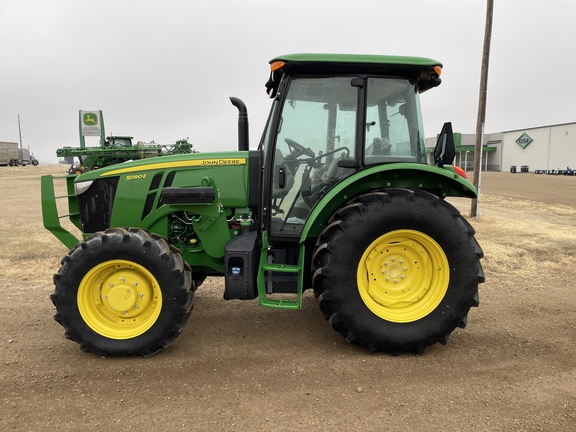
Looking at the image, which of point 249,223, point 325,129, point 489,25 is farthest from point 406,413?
point 489,25

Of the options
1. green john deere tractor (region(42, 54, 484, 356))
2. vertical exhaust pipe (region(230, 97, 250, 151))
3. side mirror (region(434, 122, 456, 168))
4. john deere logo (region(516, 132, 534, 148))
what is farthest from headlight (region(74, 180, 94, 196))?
john deere logo (region(516, 132, 534, 148))

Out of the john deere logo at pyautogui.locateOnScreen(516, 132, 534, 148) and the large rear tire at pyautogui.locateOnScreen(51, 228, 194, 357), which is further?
the john deere logo at pyautogui.locateOnScreen(516, 132, 534, 148)

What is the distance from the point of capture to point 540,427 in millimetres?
2490

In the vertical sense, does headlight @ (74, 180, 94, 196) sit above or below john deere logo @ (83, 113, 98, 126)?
below

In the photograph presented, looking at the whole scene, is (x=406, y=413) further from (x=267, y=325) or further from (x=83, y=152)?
(x=83, y=152)

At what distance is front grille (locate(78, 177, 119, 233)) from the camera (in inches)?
Result: 150

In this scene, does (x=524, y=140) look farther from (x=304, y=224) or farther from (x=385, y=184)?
(x=304, y=224)

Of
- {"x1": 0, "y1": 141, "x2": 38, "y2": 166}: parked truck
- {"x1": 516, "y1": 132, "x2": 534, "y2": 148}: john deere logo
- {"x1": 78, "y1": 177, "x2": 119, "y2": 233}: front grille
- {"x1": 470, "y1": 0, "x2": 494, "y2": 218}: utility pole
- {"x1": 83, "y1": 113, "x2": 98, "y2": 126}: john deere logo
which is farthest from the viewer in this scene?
{"x1": 516, "y1": 132, "x2": 534, "y2": 148}: john deere logo

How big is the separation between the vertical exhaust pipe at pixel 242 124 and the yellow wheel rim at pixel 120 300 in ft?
4.84

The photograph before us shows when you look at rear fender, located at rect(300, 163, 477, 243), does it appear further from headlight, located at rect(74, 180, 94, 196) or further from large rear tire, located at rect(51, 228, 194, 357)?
headlight, located at rect(74, 180, 94, 196)

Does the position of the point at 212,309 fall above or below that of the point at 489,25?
below

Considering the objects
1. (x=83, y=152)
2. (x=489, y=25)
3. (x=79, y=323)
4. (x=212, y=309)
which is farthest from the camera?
(x=83, y=152)

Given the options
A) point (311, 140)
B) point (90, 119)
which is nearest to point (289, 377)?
point (311, 140)

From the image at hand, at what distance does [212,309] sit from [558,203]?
15.4 meters
